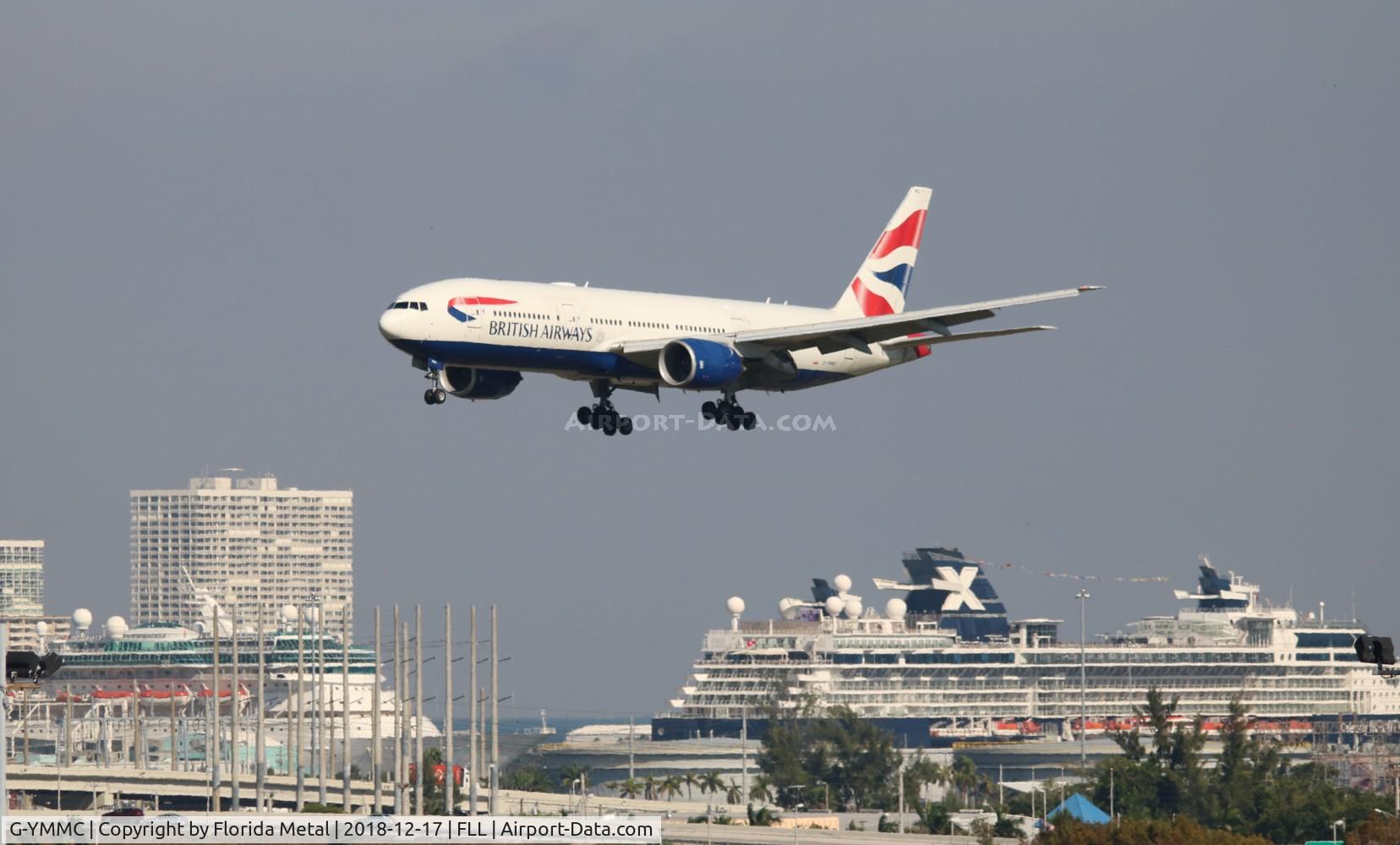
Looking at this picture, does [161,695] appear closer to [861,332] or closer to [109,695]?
[109,695]

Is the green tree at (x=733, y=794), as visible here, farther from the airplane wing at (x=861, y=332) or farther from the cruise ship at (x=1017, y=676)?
the airplane wing at (x=861, y=332)

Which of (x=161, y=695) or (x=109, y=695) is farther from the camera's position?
(x=161, y=695)

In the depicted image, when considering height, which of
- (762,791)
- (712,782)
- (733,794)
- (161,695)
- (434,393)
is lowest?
(733,794)

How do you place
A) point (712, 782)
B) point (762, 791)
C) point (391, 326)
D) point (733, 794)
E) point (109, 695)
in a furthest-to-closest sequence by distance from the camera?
point (109, 695)
point (712, 782)
point (733, 794)
point (762, 791)
point (391, 326)

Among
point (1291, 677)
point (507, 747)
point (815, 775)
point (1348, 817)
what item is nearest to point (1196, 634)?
point (1291, 677)

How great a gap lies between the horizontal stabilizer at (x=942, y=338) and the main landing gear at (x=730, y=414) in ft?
14.9

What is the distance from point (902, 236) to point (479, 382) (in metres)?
20.7

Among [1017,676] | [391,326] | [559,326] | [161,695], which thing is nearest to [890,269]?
[559,326]

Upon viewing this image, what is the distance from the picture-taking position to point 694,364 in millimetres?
58500

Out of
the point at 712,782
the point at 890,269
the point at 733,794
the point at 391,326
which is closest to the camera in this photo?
the point at 391,326

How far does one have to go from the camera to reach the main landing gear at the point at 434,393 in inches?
2226

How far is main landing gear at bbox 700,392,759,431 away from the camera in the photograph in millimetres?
62875

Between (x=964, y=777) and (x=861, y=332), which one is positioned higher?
(x=861, y=332)

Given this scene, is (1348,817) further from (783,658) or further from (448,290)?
(783,658)
